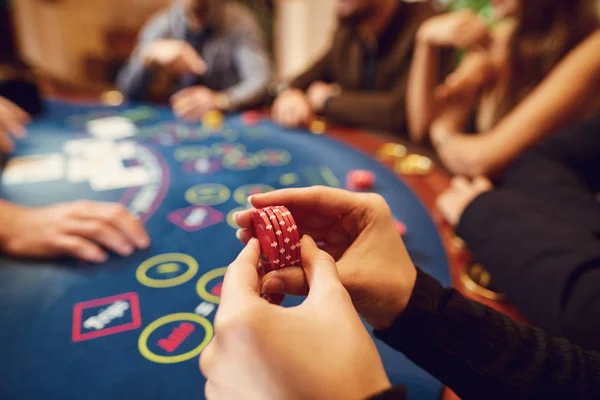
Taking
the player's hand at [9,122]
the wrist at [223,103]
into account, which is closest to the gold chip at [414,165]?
the wrist at [223,103]

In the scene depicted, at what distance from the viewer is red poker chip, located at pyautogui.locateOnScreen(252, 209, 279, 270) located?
667 mm

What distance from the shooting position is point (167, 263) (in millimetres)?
1070

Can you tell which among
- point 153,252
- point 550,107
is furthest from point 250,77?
point 153,252

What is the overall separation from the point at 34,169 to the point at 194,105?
106cm

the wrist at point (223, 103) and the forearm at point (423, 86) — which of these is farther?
the wrist at point (223, 103)

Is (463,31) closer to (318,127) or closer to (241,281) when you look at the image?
(318,127)

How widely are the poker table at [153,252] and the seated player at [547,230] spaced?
0.13 meters

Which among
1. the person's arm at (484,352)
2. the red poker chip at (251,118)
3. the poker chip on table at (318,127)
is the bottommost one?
the red poker chip at (251,118)

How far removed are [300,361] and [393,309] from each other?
12.4 inches

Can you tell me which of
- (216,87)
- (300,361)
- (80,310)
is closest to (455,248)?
(300,361)

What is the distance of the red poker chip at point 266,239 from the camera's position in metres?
0.67

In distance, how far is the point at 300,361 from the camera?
18.6 inches

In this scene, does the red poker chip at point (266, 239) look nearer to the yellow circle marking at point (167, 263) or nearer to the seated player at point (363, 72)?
the yellow circle marking at point (167, 263)

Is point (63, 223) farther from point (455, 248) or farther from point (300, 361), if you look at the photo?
point (455, 248)
